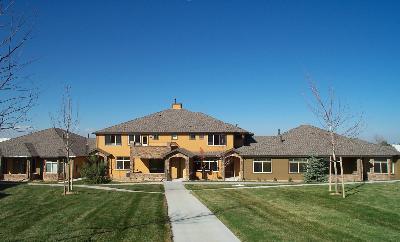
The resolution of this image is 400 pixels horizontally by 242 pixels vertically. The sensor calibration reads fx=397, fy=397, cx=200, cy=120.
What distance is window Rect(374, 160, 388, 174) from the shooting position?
1649 inches

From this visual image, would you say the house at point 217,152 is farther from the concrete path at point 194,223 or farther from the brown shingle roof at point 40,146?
the concrete path at point 194,223

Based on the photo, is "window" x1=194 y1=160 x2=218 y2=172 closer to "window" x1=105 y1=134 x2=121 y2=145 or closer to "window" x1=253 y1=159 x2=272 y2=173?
"window" x1=253 y1=159 x2=272 y2=173

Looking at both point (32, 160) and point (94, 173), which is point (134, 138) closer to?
point (94, 173)

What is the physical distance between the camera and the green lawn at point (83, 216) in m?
15.8

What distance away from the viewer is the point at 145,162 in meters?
45.7

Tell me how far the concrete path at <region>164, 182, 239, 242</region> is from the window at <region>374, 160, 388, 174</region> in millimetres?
24367

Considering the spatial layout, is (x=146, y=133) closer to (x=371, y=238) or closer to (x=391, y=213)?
(x=391, y=213)

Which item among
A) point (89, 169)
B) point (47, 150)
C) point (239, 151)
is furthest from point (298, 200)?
point (47, 150)

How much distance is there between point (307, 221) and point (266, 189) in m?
13.7

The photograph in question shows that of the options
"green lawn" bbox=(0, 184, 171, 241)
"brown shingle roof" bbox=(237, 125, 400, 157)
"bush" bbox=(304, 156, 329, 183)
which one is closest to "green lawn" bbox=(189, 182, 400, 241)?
"green lawn" bbox=(0, 184, 171, 241)

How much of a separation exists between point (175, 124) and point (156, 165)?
5327mm

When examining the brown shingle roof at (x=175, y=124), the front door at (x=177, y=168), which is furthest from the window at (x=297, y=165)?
the front door at (x=177, y=168)

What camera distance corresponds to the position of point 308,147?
4350 centimetres

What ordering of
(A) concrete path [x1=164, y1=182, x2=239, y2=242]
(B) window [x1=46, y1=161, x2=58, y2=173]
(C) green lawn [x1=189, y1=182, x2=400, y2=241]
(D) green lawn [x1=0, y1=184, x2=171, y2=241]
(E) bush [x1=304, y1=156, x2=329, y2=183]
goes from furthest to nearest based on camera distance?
1. (B) window [x1=46, y1=161, x2=58, y2=173]
2. (E) bush [x1=304, y1=156, x2=329, y2=183]
3. (C) green lawn [x1=189, y1=182, x2=400, y2=241]
4. (D) green lawn [x1=0, y1=184, x2=171, y2=241]
5. (A) concrete path [x1=164, y1=182, x2=239, y2=242]
